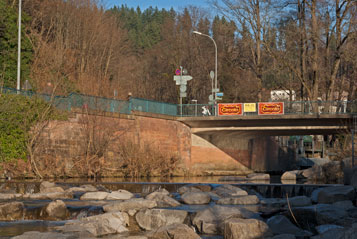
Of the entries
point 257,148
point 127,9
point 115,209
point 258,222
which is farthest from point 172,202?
point 127,9

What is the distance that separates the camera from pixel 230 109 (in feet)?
112

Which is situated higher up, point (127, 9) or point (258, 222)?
point (127, 9)

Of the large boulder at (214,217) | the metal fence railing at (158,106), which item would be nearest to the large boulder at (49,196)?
the large boulder at (214,217)

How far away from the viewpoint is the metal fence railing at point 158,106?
28527mm

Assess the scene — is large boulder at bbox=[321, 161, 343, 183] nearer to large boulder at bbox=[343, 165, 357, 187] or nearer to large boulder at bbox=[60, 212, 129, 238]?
large boulder at bbox=[343, 165, 357, 187]

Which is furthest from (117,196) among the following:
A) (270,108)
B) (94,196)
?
(270,108)

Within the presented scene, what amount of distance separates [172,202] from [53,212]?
3.88 metres

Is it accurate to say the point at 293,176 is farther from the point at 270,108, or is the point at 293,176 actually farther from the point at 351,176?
the point at 351,176

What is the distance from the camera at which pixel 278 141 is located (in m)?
51.6

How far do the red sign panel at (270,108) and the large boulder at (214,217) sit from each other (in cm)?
2000

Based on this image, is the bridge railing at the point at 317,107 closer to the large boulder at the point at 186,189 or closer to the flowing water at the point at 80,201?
the flowing water at the point at 80,201

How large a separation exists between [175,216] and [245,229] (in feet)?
9.60

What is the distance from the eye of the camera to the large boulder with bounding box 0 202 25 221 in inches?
540

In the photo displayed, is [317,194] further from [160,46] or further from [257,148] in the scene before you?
[160,46]
